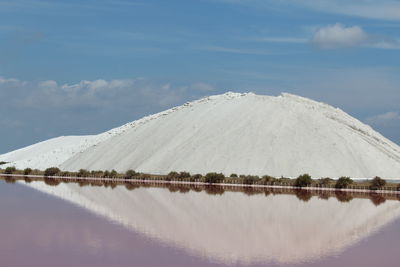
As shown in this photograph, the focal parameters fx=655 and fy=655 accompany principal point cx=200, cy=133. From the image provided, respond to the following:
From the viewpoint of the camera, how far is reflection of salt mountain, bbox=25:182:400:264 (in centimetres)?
3144

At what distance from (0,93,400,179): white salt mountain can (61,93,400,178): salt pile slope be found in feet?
0.39

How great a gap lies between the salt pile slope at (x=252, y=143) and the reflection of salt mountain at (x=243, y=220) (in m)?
22.9

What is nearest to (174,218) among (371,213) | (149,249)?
(149,249)

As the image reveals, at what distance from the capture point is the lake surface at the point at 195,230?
2842 centimetres

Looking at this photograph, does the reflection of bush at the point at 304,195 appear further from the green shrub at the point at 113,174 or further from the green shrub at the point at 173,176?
the green shrub at the point at 113,174

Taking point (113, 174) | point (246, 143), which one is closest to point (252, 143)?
point (246, 143)

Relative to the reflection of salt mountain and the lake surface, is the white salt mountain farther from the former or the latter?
the lake surface

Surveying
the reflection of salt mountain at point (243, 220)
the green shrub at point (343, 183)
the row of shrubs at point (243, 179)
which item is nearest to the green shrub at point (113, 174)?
the row of shrubs at point (243, 179)

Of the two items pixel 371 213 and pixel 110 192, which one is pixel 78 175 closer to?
pixel 110 192

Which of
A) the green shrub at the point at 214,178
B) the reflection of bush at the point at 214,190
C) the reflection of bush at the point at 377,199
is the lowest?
the reflection of bush at the point at 377,199

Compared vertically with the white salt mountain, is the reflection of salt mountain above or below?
below

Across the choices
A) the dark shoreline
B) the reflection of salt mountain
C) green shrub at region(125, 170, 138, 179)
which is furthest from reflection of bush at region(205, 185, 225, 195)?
green shrub at region(125, 170, 138, 179)

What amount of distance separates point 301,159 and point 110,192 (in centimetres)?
2915

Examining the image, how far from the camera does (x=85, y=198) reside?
5419cm
